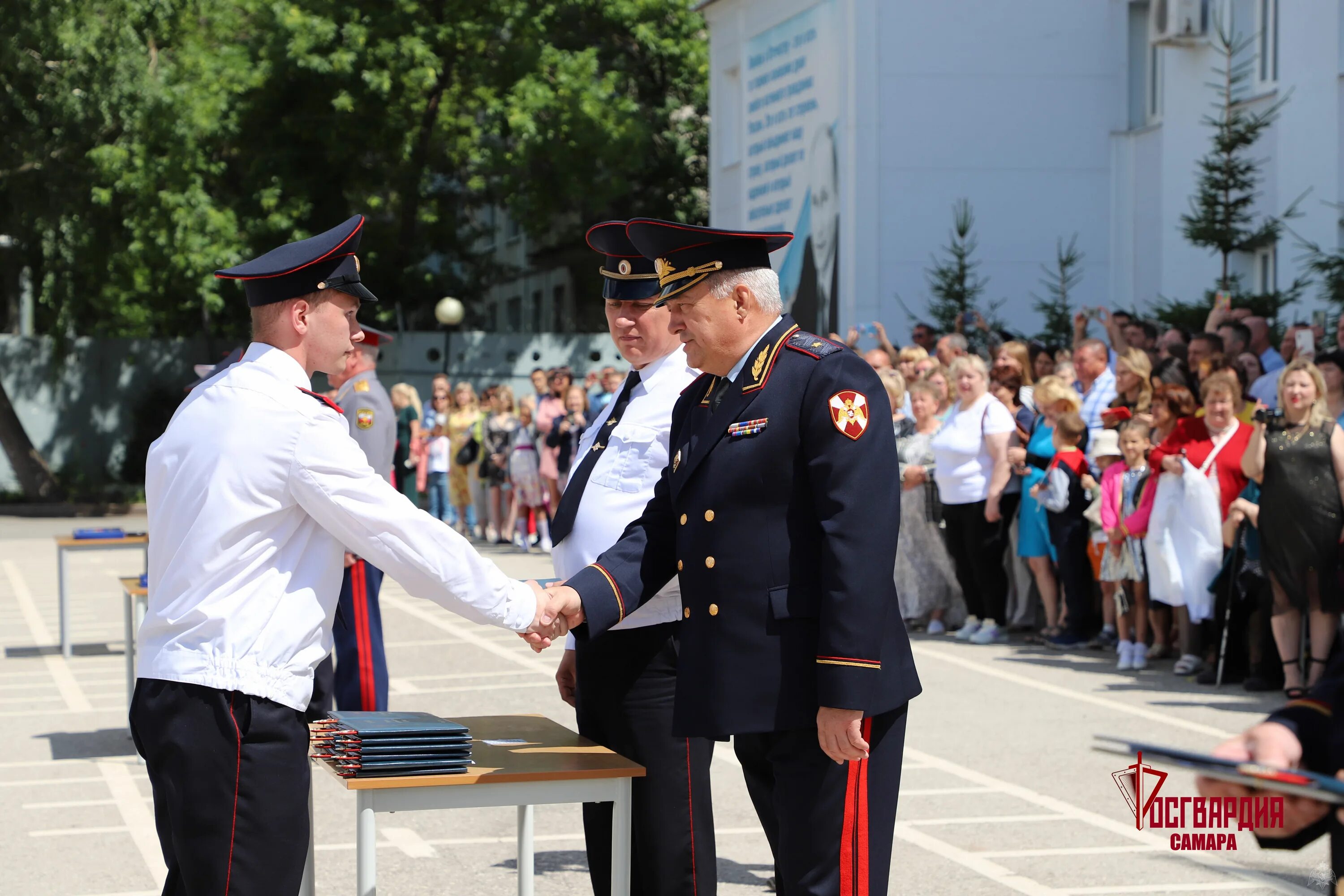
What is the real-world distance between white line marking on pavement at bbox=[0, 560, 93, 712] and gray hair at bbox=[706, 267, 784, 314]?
22.9ft

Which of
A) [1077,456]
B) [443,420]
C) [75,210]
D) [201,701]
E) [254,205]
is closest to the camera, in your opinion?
[201,701]

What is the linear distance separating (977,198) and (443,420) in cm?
791

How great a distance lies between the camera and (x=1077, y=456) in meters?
11.4

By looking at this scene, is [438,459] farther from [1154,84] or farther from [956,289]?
[1154,84]

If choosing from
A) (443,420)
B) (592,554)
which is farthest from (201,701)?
(443,420)

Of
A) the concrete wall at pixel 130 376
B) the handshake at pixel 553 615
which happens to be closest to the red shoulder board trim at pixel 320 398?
the handshake at pixel 553 615

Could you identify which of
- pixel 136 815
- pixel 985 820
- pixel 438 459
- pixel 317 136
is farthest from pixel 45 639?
pixel 317 136

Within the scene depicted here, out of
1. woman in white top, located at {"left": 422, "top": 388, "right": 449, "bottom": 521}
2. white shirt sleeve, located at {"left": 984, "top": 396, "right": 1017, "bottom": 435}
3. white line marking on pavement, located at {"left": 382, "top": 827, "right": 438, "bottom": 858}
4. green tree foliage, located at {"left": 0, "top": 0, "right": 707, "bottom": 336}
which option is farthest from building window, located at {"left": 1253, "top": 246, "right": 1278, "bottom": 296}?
green tree foliage, located at {"left": 0, "top": 0, "right": 707, "bottom": 336}

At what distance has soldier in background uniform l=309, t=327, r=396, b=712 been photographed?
306 inches

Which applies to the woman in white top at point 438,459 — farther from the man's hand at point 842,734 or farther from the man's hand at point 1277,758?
the man's hand at point 1277,758

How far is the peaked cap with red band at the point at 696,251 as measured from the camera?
12.8 feet

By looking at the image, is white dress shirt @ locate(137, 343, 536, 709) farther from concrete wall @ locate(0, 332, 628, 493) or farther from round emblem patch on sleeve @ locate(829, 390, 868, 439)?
concrete wall @ locate(0, 332, 628, 493)

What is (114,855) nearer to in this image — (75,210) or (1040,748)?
(1040,748)

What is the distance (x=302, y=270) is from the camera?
3.99 meters
